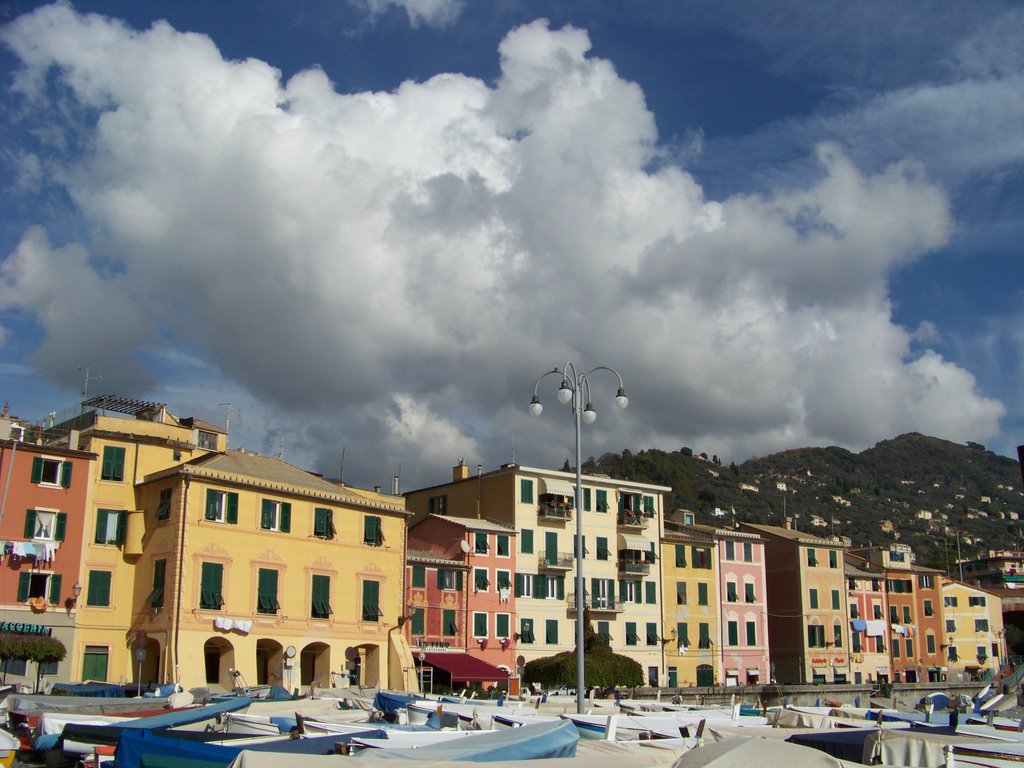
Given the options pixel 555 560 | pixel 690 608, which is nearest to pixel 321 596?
pixel 555 560

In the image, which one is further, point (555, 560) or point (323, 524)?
point (555, 560)

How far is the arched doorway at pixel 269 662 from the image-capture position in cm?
4806

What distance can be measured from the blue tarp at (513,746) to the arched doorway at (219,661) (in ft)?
90.9

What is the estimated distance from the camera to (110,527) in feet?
156

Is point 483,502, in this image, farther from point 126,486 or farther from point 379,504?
point 126,486

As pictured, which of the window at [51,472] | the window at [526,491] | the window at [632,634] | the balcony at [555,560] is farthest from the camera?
the window at [632,634]

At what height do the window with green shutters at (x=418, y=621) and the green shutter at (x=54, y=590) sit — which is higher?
the green shutter at (x=54, y=590)

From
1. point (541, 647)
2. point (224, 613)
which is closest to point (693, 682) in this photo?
point (541, 647)

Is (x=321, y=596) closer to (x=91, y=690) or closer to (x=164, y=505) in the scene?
(x=164, y=505)

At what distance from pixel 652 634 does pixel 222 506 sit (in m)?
30.6

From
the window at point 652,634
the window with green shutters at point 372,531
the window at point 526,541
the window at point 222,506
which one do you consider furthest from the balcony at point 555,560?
the window at point 222,506

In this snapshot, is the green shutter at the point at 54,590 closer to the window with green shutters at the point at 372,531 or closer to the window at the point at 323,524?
the window at the point at 323,524

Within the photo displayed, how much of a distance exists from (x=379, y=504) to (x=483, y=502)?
1241cm

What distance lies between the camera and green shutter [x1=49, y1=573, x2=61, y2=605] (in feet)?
148
